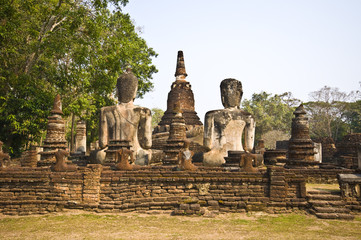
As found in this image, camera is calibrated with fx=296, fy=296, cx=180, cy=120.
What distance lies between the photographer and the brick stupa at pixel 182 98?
71.8 ft

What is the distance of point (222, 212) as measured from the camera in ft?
20.5

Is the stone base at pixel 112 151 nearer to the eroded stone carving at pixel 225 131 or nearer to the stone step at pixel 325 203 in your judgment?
the eroded stone carving at pixel 225 131

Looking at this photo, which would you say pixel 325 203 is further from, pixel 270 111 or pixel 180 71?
pixel 270 111

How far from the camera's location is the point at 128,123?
875 cm

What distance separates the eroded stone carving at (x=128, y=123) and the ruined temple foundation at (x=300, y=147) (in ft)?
16.6

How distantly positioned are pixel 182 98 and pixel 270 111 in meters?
28.6

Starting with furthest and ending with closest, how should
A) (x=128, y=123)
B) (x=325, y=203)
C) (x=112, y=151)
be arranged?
(x=128, y=123)
(x=112, y=151)
(x=325, y=203)

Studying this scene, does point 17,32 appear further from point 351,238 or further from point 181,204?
point 351,238

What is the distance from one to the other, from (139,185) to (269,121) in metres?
40.9

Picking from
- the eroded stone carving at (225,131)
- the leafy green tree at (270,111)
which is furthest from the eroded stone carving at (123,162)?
the leafy green tree at (270,111)

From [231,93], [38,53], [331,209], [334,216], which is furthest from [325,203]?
[38,53]

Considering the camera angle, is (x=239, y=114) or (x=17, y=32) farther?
(x=17, y=32)

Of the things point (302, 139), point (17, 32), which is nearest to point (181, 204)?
point (302, 139)

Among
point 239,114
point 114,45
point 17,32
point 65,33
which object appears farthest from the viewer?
point 114,45
